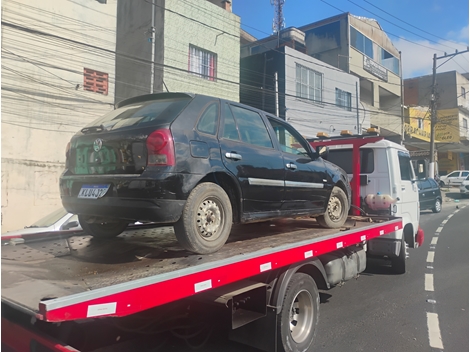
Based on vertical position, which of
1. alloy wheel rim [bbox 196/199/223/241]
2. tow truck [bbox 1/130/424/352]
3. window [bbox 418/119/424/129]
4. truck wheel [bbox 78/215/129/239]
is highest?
window [bbox 418/119/424/129]

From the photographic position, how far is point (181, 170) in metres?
3.00

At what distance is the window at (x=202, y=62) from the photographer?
14.4 metres

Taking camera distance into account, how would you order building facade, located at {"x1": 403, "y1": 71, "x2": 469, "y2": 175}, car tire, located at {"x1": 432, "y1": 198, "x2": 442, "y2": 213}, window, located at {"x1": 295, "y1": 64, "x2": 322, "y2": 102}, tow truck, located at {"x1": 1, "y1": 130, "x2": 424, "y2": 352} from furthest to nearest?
1. building facade, located at {"x1": 403, "y1": 71, "x2": 469, "y2": 175}
2. window, located at {"x1": 295, "y1": 64, "x2": 322, "y2": 102}
3. car tire, located at {"x1": 432, "y1": 198, "x2": 442, "y2": 213}
4. tow truck, located at {"x1": 1, "y1": 130, "x2": 424, "y2": 352}

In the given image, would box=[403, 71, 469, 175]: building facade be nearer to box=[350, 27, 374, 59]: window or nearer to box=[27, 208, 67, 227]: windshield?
box=[350, 27, 374, 59]: window

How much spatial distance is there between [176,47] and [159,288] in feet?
41.7

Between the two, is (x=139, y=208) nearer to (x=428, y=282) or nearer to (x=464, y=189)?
(x=428, y=282)

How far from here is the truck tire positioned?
339 cm

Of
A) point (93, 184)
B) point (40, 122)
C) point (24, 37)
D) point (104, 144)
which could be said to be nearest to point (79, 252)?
point (93, 184)

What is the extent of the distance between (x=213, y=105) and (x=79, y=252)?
71.9 inches

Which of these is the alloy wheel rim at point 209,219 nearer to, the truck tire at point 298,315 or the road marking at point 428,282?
the truck tire at point 298,315

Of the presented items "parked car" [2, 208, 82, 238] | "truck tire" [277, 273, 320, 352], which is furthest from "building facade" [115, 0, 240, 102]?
"truck tire" [277, 273, 320, 352]

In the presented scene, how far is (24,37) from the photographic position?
10.6 m

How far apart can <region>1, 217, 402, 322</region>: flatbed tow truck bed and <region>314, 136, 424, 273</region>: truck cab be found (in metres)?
2.10

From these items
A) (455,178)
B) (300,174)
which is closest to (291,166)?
(300,174)
